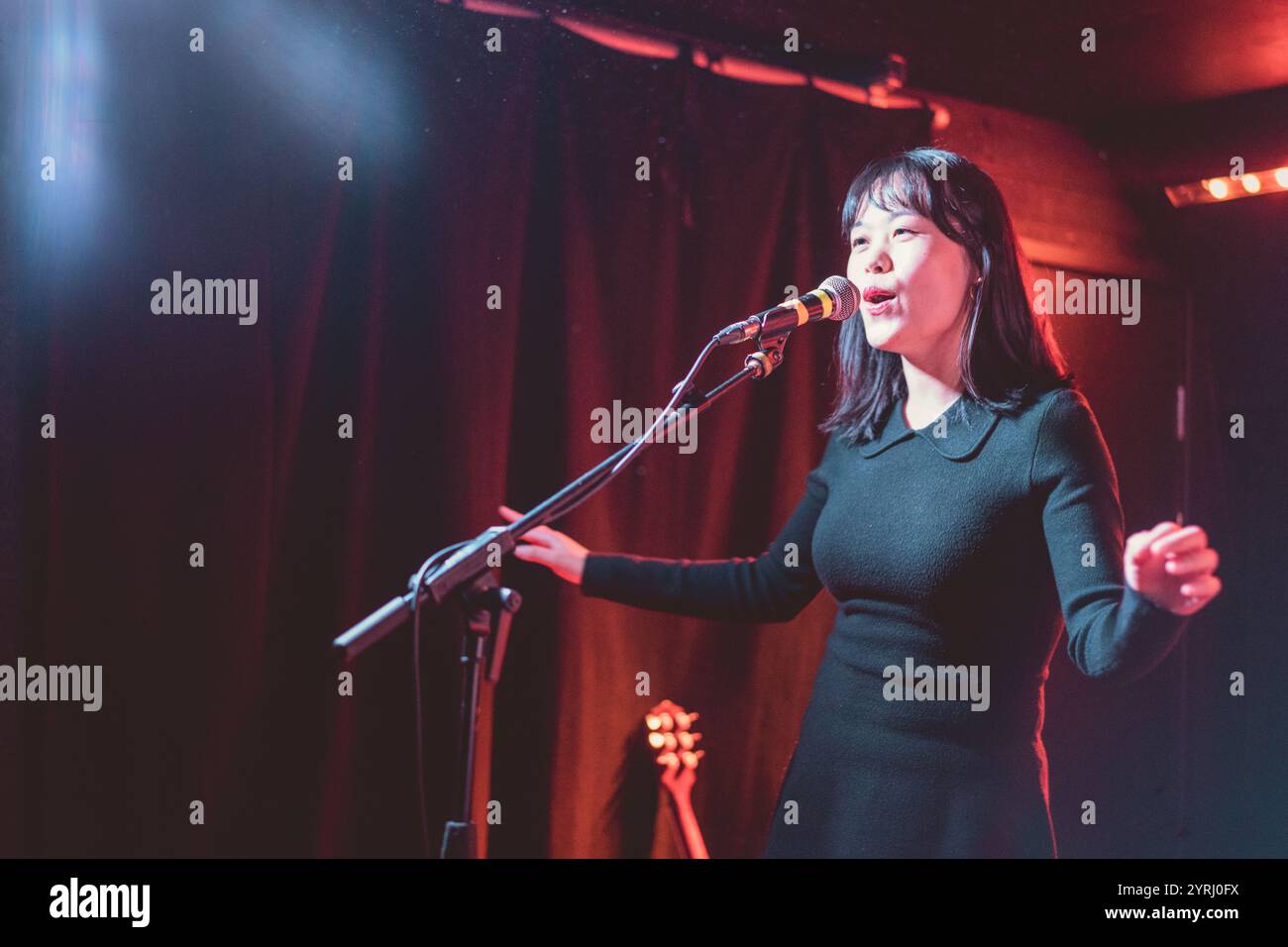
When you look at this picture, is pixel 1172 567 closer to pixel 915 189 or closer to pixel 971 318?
pixel 971 318

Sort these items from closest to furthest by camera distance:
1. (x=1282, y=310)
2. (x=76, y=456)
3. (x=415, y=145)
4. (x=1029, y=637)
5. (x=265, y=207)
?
(x=1029, y=637), (x=76, y=456), (x=265, y=207), (x=415, y=145), (x=1282, y=310)

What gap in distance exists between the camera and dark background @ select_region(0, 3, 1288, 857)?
5.59 ft

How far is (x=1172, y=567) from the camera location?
1.24 m

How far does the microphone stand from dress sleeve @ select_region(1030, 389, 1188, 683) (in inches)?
13.9

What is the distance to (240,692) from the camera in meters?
1.78

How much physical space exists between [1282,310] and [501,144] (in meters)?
1.86

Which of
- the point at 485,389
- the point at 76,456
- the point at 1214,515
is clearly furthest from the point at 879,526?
the point at 1214,515

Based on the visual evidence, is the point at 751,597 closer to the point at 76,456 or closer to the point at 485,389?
the point at 485,389

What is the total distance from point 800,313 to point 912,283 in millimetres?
240
